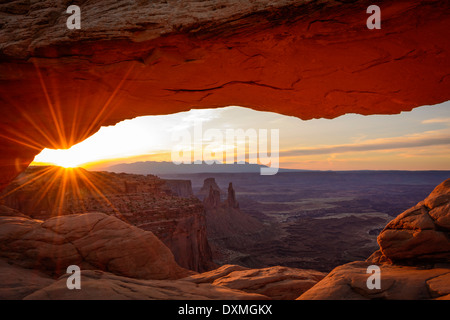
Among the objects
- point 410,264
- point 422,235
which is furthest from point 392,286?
point 422,235

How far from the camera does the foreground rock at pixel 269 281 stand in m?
5.92

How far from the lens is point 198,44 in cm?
497

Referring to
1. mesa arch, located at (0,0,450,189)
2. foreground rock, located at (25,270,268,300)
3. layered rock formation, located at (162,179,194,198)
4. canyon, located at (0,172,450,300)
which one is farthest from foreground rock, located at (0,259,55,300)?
layered rock formation, located at (162,179,194,198)

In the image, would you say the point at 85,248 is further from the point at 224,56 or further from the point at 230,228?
the point at 230,228

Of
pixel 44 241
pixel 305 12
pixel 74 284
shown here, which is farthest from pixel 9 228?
pixel 305 12

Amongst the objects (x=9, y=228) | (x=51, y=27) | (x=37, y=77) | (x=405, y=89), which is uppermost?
(x=51, y=27)

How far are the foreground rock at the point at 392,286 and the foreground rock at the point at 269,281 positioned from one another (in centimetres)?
125

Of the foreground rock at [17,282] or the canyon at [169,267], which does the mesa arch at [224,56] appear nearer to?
the canyon at [169,267]

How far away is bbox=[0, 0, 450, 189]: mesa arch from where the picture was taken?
14.4 ft

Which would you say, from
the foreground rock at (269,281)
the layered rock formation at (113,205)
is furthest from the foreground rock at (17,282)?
the layered rock formation at (113,205)

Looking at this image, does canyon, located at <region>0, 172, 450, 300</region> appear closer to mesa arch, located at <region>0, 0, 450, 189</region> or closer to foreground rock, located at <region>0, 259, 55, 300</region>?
foreground rock, located at <region>0, 259, 55, 300</region>

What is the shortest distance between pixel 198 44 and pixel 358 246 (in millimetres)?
52042

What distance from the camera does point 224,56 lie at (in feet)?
17.3
